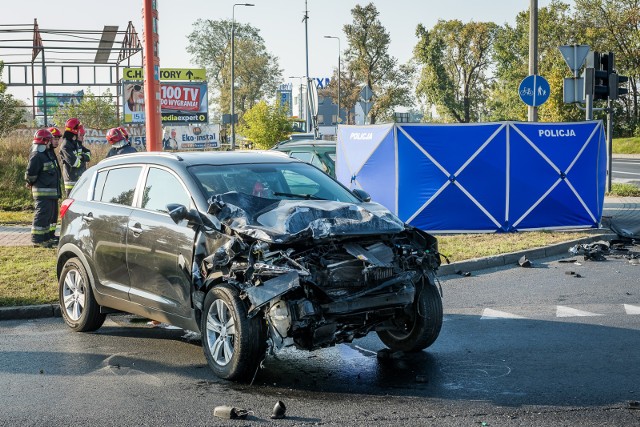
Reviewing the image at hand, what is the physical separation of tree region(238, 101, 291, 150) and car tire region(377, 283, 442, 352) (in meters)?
33.0

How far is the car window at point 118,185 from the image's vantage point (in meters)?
7.85

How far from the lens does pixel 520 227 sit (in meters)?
14.9

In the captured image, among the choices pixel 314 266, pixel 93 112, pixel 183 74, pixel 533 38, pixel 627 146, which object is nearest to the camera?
pixel 314 266

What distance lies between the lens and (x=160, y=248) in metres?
7.07

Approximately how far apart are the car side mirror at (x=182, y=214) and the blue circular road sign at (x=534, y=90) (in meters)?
11.5

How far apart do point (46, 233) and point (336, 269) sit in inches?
353

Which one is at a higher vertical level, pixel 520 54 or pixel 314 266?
pixel 520 54

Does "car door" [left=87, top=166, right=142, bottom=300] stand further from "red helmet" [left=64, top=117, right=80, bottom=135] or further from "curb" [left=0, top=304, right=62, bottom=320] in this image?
"red helmet" [left=64, top=117, right=80, bottom=135]

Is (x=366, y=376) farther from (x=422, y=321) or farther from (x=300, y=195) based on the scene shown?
(x=300, y=195)

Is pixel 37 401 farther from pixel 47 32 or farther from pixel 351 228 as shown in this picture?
pixel 47 32

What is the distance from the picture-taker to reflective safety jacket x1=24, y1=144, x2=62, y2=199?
1380cm

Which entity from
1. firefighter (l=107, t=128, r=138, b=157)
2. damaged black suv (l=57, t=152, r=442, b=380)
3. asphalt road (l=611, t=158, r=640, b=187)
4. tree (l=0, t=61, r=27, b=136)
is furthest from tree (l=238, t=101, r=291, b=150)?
damaged black suv (l=57, t=152, r=442, b=380)

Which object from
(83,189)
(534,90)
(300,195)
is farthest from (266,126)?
(300,195)

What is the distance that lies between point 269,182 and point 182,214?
979 mm
